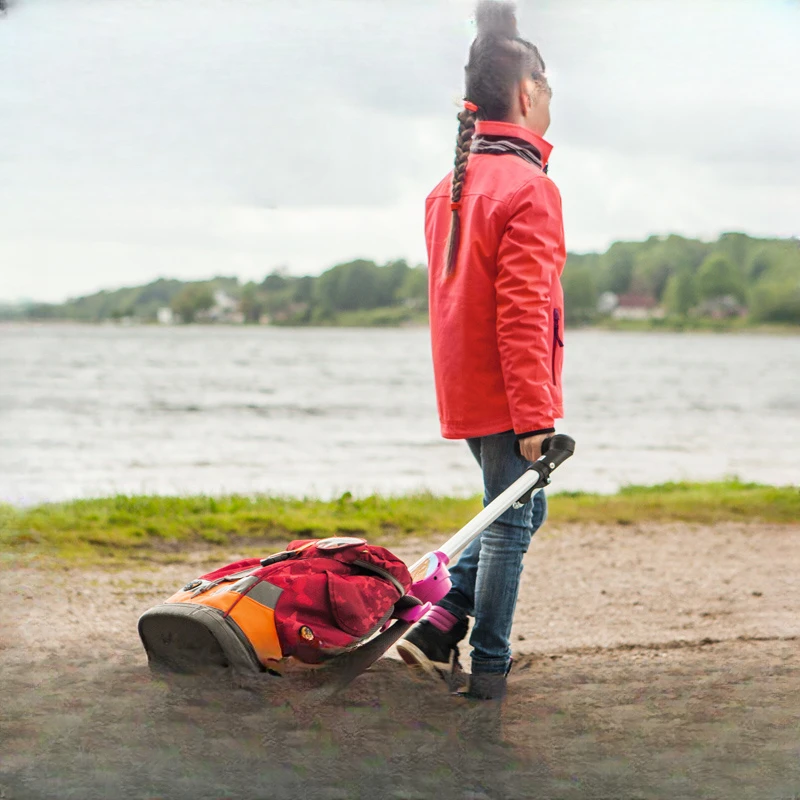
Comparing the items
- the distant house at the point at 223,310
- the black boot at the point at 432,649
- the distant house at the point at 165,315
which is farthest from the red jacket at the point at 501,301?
the distant house at the point at 165,315

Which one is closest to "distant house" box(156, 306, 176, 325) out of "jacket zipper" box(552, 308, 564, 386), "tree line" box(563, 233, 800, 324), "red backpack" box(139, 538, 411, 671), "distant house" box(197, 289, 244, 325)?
"distant house" box(197, 289, 244, 325)

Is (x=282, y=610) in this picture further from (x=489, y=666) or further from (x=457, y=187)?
(x=457, y=187)

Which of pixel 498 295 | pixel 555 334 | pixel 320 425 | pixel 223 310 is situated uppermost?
pixel 223 310

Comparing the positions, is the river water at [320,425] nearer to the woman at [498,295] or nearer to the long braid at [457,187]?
the woman at [498,295]

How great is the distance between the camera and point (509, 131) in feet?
9.12

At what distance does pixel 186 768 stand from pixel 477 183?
5.53ft

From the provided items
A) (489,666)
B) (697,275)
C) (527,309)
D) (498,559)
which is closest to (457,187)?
(527,309)

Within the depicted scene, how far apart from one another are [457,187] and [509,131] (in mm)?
217

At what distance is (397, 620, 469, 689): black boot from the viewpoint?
9.88ft

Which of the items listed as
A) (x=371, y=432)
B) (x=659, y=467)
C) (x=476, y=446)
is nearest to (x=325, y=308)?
(x=371, y=432)

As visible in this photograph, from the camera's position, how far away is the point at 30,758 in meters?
2.19

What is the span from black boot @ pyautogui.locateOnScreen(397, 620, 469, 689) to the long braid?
1.14 m

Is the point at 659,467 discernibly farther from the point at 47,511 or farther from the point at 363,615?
the point at 363,615

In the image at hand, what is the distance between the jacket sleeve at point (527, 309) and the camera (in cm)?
262
